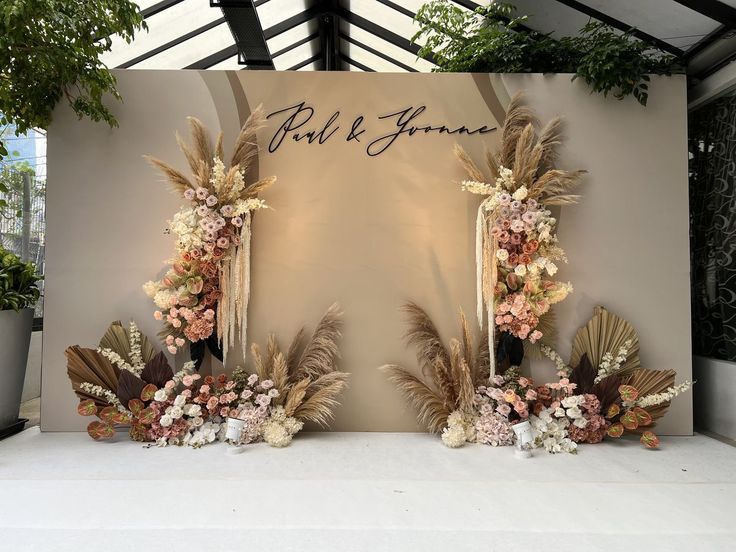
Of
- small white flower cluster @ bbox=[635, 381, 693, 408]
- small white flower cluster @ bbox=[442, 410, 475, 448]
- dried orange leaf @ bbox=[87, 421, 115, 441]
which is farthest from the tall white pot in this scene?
small white flower cluster @ bbox=[635, 381, 693, 408]

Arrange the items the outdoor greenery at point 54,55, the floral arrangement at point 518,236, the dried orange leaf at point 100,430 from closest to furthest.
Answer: the outdoor greenery at point 54,55, the dried orange leaf at point 100,430, the floral arrangement at point 518,236

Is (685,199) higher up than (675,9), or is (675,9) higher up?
(675,9)

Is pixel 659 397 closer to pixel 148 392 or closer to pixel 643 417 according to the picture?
pixel 643 417

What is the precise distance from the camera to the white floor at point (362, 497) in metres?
1.82

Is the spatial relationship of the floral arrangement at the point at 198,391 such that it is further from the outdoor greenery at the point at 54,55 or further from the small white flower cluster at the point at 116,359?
the outdoor greenery at the point at 54,55

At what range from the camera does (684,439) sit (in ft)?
9.95

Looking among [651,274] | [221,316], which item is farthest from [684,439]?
[221,316]

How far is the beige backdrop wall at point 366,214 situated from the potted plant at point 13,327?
0.21 metres

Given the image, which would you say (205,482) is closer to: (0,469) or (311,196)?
(0,469)

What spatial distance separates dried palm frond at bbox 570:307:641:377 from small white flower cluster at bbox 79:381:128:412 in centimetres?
309

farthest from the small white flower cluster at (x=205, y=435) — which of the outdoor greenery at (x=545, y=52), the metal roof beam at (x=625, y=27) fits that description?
the metal roof beam at (x=625, y=27)

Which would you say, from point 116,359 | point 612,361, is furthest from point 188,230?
point 612,361

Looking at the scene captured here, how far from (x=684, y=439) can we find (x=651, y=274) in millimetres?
1146

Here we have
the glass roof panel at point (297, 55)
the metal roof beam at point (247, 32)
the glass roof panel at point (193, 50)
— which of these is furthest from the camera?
the glass roof panel at point (297, 55)
